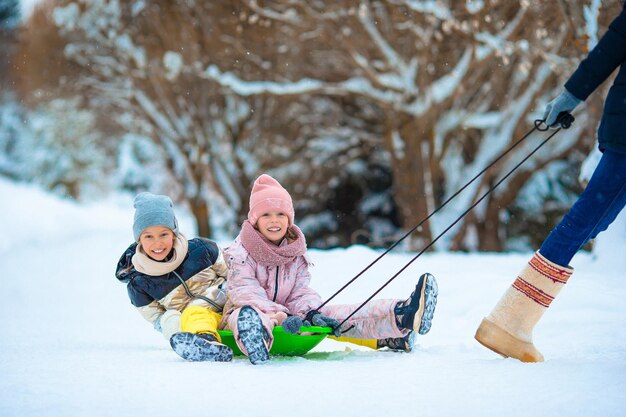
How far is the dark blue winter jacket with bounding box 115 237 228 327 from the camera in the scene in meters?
3.71

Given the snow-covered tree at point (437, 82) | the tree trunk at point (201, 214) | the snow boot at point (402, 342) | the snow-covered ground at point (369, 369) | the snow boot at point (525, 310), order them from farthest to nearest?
1. the tree trunk at point (201, 214)
2. the snow-covered tree at point (437, 82)
3. the snow boot at point (402, 342)
4. the snow boot at point (525, 310)
5. the snow-covered ground at point (369, 369)

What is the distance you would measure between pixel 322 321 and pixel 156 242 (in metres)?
0.99

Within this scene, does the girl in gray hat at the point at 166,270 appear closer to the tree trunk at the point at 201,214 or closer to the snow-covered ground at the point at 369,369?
the snow-covered ground at the point at 369,369

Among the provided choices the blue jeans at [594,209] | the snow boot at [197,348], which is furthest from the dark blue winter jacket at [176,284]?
the blue jeans at [594,209]

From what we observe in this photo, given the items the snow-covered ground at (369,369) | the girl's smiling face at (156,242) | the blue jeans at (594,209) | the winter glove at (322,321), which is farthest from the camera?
the girl's smiling face at (156,242)

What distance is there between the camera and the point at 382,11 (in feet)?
38.6

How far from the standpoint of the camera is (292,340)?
3207 mm

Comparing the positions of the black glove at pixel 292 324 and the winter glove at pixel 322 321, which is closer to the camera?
the black glove at pixel 292 324

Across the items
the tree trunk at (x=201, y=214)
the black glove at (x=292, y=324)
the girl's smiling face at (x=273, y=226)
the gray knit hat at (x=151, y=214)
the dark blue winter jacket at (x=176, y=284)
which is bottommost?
the black glove at (x=292, y=324)

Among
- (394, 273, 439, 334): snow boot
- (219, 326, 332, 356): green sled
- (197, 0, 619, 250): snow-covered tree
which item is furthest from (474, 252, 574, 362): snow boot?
(197, 0, 619, 250): snow-covered tree

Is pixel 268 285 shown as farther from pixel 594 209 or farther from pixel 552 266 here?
pixel 594 209

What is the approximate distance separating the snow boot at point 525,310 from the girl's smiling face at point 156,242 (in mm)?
1635

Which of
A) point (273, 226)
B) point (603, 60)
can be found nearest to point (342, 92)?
point (273, 226)

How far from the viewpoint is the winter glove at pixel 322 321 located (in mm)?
3186
